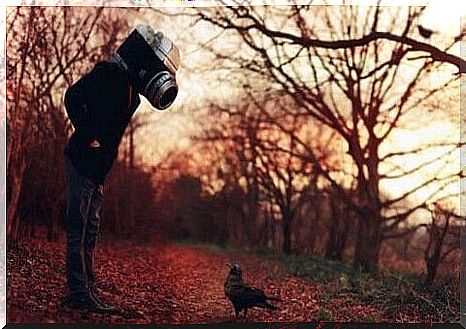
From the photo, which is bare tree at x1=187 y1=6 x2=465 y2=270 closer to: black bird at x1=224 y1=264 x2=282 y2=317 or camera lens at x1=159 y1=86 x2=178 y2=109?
camera lens at x1=159 y1=86 x2=178 y2=109

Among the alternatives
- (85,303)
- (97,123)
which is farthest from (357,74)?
(85,303)

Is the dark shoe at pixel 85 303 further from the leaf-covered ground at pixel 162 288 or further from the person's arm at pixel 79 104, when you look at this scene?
the person's arm at pixel 79 104

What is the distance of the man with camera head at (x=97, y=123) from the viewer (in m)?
7.33

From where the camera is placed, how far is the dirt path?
738 centimetres

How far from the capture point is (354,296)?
7566mm

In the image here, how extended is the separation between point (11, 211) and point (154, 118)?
1.39 m

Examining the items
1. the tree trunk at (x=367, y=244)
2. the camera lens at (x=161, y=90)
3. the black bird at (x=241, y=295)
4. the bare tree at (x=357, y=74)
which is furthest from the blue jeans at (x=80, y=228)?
the tree trunk at (x=367, y=244)

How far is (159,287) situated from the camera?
24.4ft

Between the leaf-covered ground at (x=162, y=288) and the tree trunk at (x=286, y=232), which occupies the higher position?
the tree trunk at (x=286, y=232)

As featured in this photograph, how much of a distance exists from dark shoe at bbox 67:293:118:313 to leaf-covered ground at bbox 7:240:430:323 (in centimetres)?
5

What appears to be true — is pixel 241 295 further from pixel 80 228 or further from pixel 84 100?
pixel 84 100

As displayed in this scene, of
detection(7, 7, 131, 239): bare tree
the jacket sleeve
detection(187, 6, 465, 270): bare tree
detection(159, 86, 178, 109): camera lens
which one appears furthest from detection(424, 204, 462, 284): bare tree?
detection(7, 7, 131, 239): bare tree

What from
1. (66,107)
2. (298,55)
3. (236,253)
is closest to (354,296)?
(236,253)

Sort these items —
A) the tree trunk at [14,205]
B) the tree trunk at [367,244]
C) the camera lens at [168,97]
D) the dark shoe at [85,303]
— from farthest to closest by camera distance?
1. the tree trunk at [367,244]
2. the tree trunk at [14,205]
3. the camera lens at [168,97]
4. the dark shoe at [85,303]
